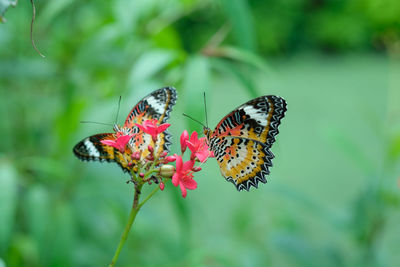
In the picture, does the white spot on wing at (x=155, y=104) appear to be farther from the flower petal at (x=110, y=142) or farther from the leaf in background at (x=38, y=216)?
the leaf in background at (x=38, y=216)

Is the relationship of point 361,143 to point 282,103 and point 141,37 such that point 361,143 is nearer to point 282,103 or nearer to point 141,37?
point 141,37

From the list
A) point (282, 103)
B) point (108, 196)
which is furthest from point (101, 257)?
point (282, 103)

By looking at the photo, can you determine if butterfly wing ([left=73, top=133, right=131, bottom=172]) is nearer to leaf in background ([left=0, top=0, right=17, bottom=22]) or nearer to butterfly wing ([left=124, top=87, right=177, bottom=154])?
butterfly wing ([left=124, top=87, right=177, bottom=154])

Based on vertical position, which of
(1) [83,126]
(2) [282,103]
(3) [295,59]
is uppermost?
(3) [295,59]

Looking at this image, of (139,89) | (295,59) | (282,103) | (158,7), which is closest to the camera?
(282,103)

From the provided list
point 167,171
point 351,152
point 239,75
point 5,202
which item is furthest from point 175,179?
point 351,152

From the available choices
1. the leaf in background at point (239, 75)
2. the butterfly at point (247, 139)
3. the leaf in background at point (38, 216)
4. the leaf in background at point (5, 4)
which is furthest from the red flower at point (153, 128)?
the leaf in background at point (38, 216)

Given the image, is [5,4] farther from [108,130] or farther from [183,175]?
[108,130]
